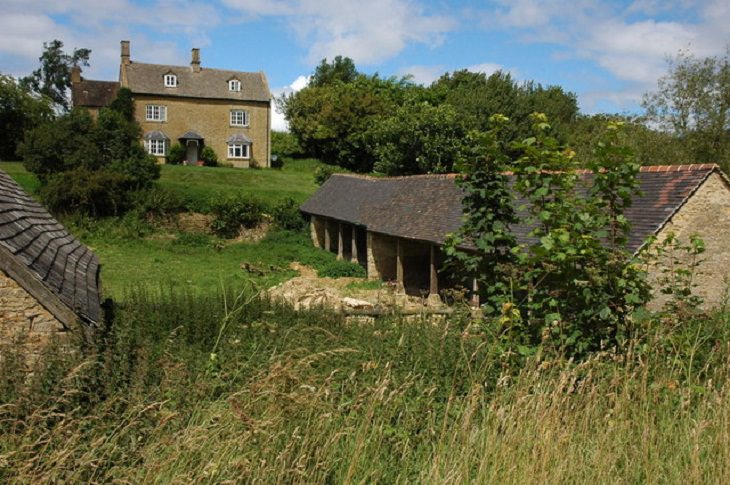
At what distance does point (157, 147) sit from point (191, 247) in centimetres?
1987

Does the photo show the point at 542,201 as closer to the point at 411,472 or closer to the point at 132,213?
the point at 411,472

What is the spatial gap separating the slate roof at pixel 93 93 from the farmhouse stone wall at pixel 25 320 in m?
48.1

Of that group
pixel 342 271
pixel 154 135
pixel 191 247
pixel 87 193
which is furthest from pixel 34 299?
pixel 154 135

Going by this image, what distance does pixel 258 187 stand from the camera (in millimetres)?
40906

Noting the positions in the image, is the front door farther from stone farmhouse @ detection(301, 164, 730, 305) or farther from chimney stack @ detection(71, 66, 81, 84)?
stone farmhouse @ detection(301, 164, 730, 305)

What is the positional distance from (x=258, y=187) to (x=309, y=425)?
38212 mm

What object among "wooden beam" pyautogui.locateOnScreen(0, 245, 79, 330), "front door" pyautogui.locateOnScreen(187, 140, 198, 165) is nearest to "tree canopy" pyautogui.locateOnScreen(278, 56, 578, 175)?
"front door" pyautogui.locateOnScreen(187, 140, 198, 165)

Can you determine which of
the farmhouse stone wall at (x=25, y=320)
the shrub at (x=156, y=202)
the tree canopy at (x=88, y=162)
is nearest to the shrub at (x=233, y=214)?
the shrub at (x=156, y=202)

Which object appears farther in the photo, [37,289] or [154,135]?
[154,135]

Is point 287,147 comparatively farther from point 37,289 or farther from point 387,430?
point 387,430

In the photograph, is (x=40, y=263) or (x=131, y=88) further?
(x=131, y=88)

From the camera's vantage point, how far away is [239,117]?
50.1 meters

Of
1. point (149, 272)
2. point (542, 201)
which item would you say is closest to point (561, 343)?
point (542, 201)

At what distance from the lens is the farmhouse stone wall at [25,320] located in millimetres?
6527
